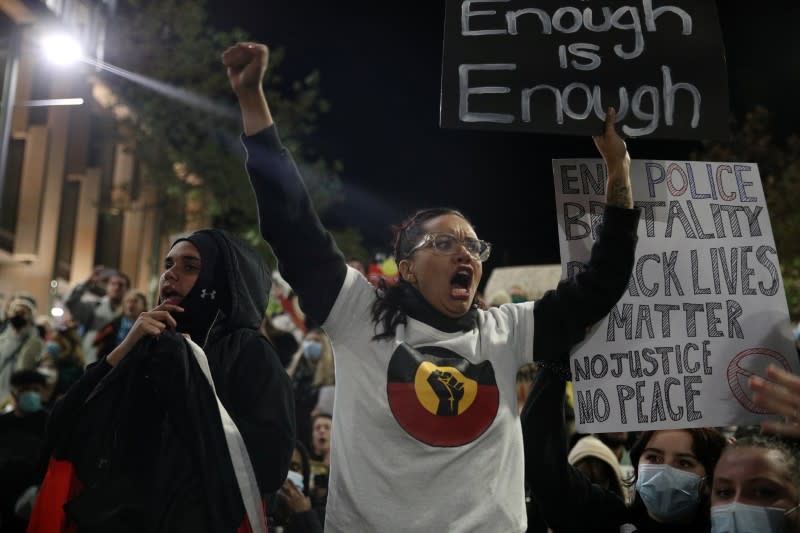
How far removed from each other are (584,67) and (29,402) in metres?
4.87

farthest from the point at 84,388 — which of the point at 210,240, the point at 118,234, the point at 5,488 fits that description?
the point at 118,234

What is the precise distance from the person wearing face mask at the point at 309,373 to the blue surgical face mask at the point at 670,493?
3.52 meters

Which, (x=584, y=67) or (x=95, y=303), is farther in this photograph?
(x=95, y=303)

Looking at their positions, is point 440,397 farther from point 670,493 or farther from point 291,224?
point 670,493

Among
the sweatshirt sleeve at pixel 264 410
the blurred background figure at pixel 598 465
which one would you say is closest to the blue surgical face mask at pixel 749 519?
the sweatshirt sleeve at pixel 264 410

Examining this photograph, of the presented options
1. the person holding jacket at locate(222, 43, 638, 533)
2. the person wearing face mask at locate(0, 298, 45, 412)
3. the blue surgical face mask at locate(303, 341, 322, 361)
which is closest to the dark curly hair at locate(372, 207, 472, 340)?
the person holding jacket at locate(222, 43, 638, 533)

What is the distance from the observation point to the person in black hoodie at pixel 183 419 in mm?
3107

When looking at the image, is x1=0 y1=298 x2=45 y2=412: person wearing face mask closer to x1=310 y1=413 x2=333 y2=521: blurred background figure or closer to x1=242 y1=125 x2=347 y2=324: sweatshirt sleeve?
x1=310 y1=413 x2=333 y2=521: blurred background figure

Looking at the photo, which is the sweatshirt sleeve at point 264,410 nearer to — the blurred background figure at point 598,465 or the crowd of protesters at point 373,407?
the crowd of protesters at point 373,407

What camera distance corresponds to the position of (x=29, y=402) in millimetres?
6535

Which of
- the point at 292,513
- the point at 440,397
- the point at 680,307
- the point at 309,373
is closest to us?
the point at 440,397

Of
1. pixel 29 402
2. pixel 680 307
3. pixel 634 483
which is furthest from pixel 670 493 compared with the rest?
pixel 29 402

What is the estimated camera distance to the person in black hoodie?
3.11m

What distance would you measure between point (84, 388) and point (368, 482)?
117cm
